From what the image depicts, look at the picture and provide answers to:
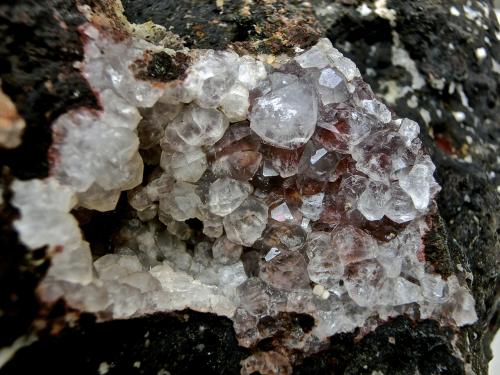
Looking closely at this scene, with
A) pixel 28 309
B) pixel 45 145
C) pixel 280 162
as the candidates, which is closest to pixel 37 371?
pixel 28 309

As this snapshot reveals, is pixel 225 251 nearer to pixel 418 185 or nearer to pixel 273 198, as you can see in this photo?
pixel 273 198

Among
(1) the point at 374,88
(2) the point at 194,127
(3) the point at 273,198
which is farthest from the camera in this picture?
(1) the point at 374,88

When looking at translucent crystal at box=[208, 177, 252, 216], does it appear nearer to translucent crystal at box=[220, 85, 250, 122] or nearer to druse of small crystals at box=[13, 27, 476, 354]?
druse of small crystals at box=[13, 27, 476, 354]

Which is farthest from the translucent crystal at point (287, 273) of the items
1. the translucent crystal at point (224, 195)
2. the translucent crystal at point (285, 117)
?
the translucent crystal at point (285, 117)

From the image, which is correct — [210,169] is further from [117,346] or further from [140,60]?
[117,346]

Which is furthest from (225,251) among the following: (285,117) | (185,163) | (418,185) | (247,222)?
(418,185)

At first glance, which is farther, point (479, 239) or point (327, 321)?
point (479, 239)
